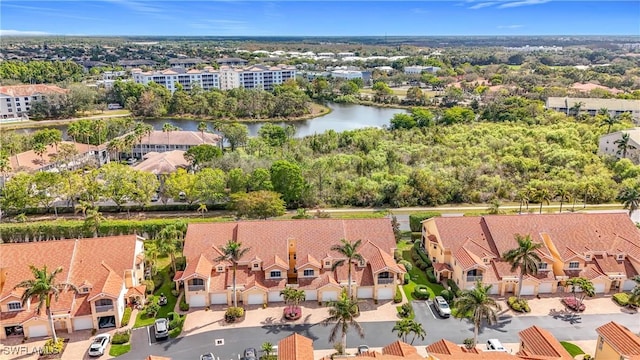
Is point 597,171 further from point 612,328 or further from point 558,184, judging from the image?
point 612,328

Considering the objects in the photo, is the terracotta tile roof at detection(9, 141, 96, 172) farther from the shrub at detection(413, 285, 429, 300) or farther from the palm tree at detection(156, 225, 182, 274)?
the shrub at detection(413, 285, 429, 300)

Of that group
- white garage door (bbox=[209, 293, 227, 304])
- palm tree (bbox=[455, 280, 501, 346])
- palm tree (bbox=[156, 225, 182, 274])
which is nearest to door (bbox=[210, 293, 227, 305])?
white garage door (bbox=[209, 293, 227, 304])

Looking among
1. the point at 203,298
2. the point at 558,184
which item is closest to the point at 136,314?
the point at 203,298

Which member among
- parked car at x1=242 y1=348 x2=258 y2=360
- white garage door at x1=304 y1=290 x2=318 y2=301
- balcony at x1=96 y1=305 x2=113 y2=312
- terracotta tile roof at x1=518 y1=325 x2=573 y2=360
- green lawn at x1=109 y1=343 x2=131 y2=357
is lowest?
green lawn at x1=109 y1=343 x2=131 y2=357

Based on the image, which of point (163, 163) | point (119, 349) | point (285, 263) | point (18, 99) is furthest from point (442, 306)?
point (18, 99)

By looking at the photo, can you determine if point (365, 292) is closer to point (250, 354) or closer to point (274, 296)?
point (274, 296)

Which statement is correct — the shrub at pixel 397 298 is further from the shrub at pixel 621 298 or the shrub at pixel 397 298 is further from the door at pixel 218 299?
the shrub at pixel 621 298

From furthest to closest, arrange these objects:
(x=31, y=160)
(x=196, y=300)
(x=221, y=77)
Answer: (x=221, y=77) < (x=31, y=160) < (x=196, y=300)
